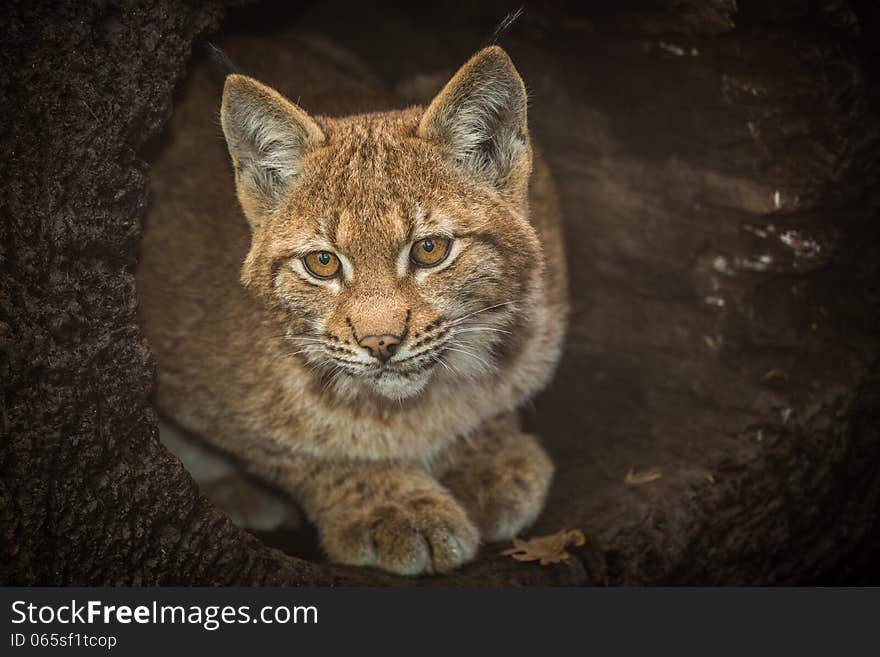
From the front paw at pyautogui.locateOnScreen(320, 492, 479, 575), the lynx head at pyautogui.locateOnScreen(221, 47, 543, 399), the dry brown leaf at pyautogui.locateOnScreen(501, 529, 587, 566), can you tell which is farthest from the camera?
the dry brown leaf at pyautogui.locateOnScreen(501, 529, 587, 566)

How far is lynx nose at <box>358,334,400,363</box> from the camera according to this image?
9.57ft

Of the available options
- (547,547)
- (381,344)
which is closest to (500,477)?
(547,547)

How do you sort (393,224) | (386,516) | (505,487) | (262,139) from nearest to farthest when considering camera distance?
(393,224) < (262,139) < (386,516) < (505,487)

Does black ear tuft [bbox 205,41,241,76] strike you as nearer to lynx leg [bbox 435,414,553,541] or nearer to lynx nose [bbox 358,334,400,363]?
lynx nose [bbox 358,334,400,363]

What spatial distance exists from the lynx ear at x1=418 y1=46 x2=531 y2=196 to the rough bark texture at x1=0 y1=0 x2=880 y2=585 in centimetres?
85

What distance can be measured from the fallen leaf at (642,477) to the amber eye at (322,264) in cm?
169

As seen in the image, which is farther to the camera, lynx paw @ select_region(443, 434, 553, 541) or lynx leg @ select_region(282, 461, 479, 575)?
lynx paw @ select_region(443, 434, 553, 541)

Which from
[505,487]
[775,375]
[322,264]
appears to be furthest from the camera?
[775,375]

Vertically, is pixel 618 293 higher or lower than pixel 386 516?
higher

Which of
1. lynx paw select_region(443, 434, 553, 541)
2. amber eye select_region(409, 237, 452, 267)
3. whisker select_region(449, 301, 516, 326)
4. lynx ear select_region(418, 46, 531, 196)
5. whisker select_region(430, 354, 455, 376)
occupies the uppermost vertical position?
lynx ear select_region(418, 46, 531, 196)

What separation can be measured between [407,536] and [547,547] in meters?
0.59

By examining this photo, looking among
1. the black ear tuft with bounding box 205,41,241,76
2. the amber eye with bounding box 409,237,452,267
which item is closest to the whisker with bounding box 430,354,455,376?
the amber eye with bounding box 409,237,452,267

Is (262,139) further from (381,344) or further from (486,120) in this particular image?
(381,344)

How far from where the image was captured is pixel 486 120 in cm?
325
